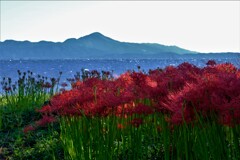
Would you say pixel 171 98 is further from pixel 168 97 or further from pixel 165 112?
pixel 165 112

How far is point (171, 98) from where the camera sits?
3.29 m

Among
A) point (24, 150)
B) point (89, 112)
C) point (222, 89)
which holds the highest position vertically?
point (222, 89)

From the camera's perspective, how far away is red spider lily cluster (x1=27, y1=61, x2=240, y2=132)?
320 cm

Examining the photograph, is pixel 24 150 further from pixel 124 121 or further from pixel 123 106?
pixel 123 106

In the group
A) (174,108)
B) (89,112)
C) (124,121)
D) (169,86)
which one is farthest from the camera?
(124,121)

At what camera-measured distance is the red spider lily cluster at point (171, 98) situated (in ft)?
10.5

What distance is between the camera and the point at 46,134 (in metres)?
9.18

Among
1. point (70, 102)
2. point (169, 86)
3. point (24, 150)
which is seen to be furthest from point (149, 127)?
point (24, 150)

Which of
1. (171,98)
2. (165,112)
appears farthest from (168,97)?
(165,112)

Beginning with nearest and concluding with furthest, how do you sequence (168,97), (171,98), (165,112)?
(171,98)
(168,97)
(165,112)

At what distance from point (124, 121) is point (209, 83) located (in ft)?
5.37

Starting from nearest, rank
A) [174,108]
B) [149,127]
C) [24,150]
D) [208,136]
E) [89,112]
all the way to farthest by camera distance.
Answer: [174,108]
[208,136]
[89,112]
[149,127]
[24,150]

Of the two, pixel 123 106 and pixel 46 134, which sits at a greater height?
pixel 123 106

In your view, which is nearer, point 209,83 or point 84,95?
point 209,83
